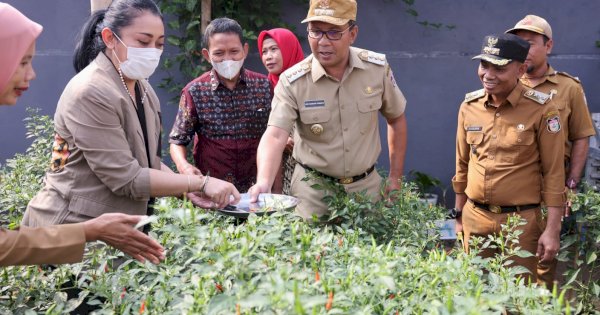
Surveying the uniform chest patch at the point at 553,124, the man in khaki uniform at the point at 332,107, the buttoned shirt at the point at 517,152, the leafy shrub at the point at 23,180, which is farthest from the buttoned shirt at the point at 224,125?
the uniform chest patch at the point at 553,124

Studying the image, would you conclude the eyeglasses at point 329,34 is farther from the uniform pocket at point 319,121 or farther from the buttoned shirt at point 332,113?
the uniform pocket at point 319,121

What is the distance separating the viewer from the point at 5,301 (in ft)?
6.97

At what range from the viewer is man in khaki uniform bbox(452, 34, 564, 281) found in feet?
11.8

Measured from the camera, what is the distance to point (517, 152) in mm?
3680

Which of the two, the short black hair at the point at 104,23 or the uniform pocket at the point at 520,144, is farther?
the uniform pocket at the point at 520,144

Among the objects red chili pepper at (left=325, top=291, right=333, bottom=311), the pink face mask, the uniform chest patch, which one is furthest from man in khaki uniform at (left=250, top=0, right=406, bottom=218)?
red chili pepper at (left=325, top=291, right=333, bottom=311)

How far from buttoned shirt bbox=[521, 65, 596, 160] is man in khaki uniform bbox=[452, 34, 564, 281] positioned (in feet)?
1.04

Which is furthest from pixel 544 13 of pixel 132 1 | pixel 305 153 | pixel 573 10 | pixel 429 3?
A: pixel 132 1

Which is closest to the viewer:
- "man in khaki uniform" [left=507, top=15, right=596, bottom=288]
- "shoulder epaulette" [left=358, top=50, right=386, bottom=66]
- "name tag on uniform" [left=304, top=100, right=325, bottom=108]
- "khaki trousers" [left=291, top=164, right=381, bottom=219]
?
"khaki trousers" [left=291, top=164, right=381, bottom=219]

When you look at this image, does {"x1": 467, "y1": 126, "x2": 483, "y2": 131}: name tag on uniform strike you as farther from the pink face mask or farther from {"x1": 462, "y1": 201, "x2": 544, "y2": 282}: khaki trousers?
the pink face mask

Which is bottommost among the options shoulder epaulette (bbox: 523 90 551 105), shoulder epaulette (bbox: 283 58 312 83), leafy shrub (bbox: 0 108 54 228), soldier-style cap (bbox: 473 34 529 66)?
leafy shrub (bbox: 0 108 54 228)

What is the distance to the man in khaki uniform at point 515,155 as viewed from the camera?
359 cm

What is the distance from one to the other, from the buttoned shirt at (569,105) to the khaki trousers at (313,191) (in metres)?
1.16

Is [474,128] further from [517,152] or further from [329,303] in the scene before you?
[329,303]
